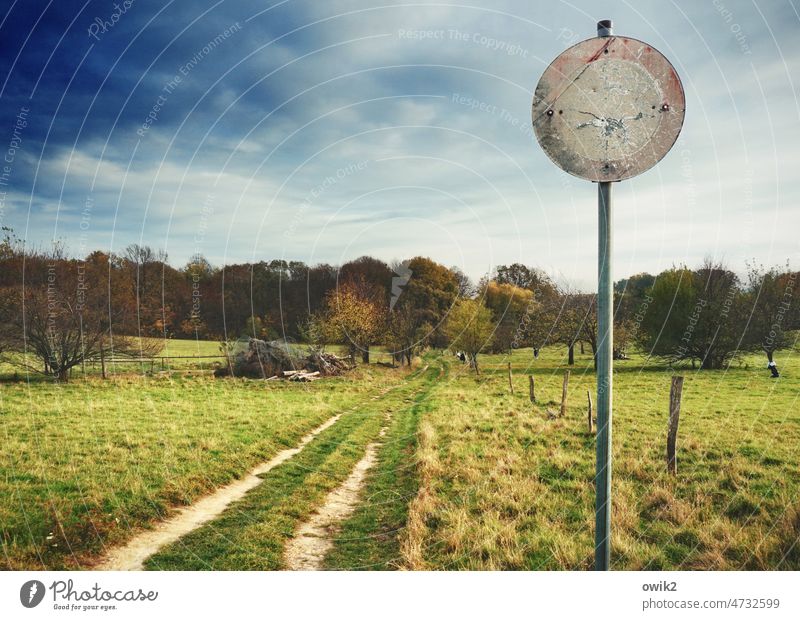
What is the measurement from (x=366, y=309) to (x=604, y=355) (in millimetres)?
32881

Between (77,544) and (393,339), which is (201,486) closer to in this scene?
(77,544)

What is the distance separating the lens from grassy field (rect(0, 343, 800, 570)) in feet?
19.2

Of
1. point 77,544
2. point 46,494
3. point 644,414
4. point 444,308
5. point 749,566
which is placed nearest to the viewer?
point 749,566

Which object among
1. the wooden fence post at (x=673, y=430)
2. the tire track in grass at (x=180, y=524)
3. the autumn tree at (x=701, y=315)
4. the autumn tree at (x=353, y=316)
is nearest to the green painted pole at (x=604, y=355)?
the tire track in grass at (x=180, y=524)

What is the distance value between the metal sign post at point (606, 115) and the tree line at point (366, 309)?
2216 cm

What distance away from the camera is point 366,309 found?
36000 mm

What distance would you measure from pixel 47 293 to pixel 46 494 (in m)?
16.9

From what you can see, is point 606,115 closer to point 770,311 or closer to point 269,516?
point 269,516

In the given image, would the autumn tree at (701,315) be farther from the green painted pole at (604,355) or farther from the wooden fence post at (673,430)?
the green painted pole at (604,355)

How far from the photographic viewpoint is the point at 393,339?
38.5 m

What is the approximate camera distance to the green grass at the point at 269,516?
229 inches

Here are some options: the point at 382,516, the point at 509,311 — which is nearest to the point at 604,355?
the point at 382,516

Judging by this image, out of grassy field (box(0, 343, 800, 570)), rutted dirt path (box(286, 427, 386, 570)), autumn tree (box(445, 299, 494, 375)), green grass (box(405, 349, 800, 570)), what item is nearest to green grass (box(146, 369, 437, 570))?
grassy field (box(0, 343, 800, 570))

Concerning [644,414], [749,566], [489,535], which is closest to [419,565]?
[489,535]
